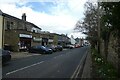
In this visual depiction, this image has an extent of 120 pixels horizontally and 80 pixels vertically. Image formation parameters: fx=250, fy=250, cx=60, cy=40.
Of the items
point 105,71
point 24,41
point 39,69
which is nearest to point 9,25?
point 24,41

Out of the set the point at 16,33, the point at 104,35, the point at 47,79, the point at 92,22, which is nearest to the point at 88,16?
the point at 92,22

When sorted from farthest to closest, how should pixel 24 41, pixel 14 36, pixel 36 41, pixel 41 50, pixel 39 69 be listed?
pixel 36 41
pixel 24 41
pixel 14 36
pixel 41 50
pixel 39 69

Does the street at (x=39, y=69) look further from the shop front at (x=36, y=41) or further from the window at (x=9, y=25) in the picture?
the shop front at (x=36, y=41)

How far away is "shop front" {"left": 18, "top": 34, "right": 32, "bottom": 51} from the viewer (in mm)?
50375

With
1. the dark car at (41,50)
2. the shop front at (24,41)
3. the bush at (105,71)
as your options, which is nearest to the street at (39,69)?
the bush at (105,71)

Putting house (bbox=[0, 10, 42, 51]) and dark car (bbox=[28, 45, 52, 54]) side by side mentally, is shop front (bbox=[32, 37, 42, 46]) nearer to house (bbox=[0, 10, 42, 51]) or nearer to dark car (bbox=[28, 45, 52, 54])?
house (bbox=[0, 10, 42, 51])

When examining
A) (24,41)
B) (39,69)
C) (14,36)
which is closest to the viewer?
(39,69)

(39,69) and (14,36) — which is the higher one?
(14,36)

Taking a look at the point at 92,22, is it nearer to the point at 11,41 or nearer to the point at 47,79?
the point at 11,41

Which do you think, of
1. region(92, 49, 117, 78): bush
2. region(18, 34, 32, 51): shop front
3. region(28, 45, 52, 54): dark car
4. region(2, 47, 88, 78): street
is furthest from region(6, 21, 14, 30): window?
region(92, 49, 117, 78): bush

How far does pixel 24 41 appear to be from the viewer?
2088 inches

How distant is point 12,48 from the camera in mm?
48656

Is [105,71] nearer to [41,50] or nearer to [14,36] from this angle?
[41,50]

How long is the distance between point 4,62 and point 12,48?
2855cm
